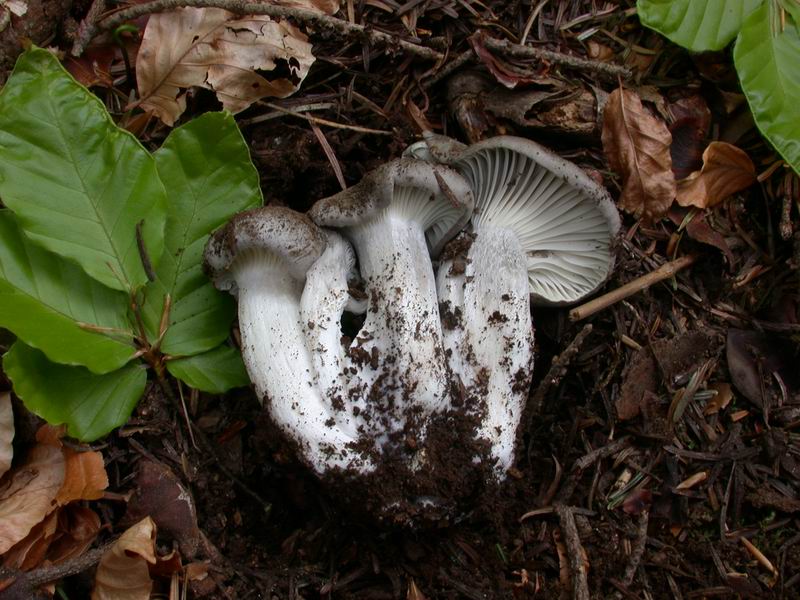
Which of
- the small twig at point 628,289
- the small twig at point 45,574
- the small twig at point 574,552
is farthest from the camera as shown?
the small twig at point 628,289

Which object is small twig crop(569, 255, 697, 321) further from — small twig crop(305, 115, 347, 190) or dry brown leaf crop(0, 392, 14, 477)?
dry brown leaf crop(0, 392, 14, 477)

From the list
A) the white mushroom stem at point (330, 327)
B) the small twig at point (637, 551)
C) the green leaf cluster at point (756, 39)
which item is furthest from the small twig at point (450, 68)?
the small twig at point (637, 551)

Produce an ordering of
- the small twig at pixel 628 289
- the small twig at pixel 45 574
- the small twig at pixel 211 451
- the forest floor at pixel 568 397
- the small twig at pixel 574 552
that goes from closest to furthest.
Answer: the small twig at pixel 45 574 < the small twig at pixel 574 552 < the forest floor at pixel 568 397 < the small twig at pixel 211 451 < the small twig at pixel 628 289

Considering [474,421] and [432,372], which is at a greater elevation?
[432,372]

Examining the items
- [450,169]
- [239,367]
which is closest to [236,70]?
[450,169]

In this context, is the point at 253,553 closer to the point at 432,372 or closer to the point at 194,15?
the point at 432,372

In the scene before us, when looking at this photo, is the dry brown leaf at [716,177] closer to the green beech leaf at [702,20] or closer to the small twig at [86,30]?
the green beech leaf at [702,20]
